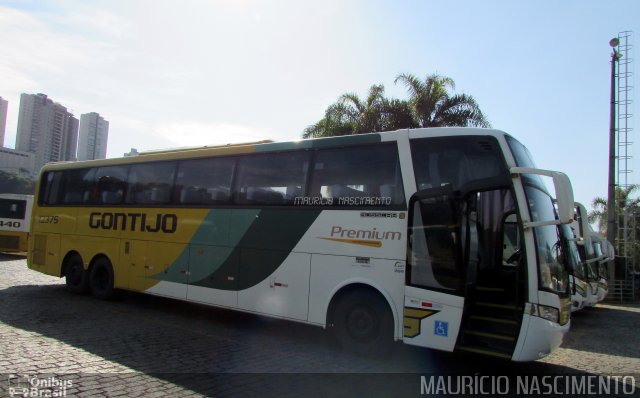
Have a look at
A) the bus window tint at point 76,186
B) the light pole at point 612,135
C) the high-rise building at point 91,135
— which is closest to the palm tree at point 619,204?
the light pole at point 612,135

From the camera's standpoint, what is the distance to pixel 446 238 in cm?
636

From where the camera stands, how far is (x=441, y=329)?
20.4 feet

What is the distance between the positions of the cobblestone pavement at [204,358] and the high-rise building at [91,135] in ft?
162

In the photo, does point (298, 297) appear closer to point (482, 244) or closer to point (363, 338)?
point (363, 338)

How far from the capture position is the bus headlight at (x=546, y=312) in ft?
18.6

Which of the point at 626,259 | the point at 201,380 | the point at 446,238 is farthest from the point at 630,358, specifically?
the point at 626,259

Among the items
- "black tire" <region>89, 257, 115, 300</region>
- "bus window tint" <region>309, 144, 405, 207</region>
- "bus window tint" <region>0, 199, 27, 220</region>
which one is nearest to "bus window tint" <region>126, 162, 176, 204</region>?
"black tire" <region>89, 257, 115, 300</region>

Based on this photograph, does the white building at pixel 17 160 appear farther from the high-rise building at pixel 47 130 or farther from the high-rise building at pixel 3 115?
the high-rise building at pixel 47 130

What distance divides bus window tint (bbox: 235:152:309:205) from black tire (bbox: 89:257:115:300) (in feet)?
14.9

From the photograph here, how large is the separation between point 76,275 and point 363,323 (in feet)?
28.0

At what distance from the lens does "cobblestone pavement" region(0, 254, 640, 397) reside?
537 centimetres

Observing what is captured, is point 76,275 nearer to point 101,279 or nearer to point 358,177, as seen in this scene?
point 101,279
